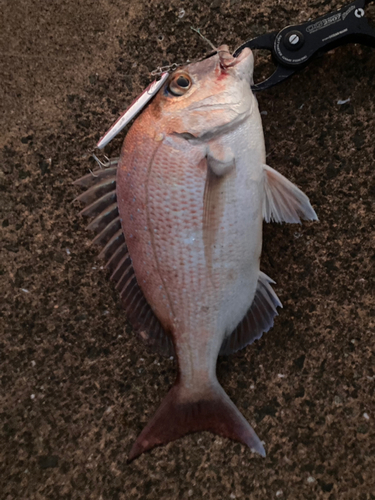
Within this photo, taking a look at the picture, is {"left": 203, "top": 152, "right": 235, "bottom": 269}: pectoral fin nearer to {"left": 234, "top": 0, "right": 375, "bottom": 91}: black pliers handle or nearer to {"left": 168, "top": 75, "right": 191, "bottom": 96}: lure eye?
{"left": 168, "top": 75, "right": 191, "bottom": 96}: lure eye

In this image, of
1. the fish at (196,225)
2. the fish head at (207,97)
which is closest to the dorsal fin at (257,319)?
the fish at (196,225)

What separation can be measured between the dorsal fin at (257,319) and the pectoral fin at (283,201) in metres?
0.23

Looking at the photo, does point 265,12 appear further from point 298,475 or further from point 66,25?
point 298,475

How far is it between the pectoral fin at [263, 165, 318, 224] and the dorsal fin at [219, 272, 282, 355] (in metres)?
0.23

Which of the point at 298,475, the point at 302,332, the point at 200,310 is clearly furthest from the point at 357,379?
the point at 200,310

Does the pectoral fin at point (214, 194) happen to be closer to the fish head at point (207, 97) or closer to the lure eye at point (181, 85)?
the fish head at point (207, 97)

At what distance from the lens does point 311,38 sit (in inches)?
48.4

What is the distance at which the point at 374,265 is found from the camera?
1357 millimetres

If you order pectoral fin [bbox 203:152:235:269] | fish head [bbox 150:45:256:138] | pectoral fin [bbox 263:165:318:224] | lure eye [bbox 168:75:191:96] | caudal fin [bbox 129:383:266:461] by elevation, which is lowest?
caudal fin [bbox 129:383:266:461]

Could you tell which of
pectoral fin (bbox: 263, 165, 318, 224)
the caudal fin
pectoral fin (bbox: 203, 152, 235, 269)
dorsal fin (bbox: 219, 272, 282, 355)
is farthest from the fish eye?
the caudal fin

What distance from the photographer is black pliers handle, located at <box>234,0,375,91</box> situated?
1.20 metres

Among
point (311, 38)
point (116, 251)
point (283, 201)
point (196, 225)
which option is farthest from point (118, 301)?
point (311, 38)

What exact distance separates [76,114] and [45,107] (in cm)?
14

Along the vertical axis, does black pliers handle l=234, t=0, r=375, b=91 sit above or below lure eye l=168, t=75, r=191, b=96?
below
